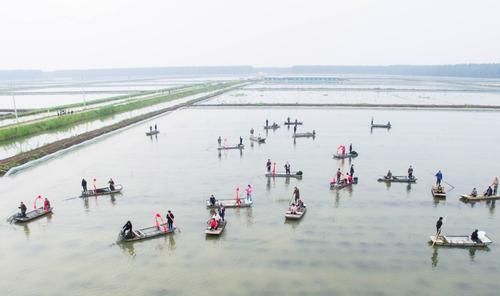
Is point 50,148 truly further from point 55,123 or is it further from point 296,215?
point 296,215

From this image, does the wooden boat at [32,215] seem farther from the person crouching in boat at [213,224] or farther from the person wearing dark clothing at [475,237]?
the person wearing dark clothing at [475,237]

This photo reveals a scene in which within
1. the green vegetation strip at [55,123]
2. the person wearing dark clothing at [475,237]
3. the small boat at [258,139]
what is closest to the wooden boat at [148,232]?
the person wearing dark clothing at [475,237]

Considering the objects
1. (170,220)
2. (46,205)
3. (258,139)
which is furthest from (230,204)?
(258,139)

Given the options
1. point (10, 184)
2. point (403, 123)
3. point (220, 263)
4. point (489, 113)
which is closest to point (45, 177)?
point (10, 184)

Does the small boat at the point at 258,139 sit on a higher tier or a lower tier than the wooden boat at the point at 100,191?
higher

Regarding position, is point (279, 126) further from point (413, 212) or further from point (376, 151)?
point (413, 212)
